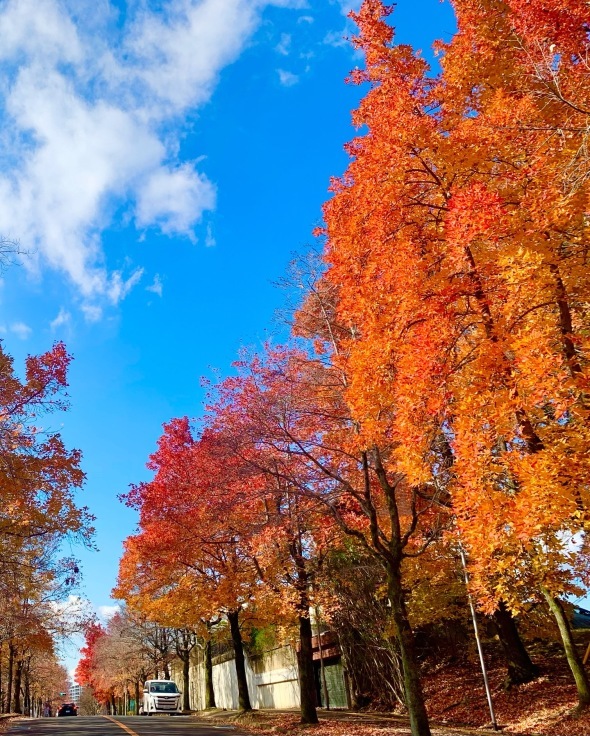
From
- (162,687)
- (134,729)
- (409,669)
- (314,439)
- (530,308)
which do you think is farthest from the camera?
(162,687)

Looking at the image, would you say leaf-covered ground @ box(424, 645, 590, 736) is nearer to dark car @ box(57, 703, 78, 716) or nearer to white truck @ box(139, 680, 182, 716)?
white truck @ box(139, 680, 182, 716)

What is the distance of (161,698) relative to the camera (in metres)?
33.0

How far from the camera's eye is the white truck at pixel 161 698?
32969 millimetres

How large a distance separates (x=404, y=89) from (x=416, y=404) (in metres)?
6.71

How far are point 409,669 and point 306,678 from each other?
698 centimetres

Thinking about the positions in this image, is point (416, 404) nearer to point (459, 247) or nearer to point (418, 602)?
point (459, 247)

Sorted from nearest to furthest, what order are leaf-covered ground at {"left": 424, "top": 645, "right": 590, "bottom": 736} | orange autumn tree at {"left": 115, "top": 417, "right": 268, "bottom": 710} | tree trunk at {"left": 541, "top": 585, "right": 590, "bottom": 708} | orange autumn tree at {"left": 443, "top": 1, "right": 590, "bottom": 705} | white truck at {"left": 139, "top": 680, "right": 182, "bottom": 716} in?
orange autumn tree at {"left": 443, "top": 1, "right": 590, "bottom": 705}
tree trunk at {"left": 541, "top": 585, "right": 590, "bottom": 708}
leaf-covered ground at {"left": 424, "top": 645, "right": 590, "bottom": 736}
orange autumn tree at {"left": 115, "top": 417, "right": 268, "bottom": 710}
white truck at {"left": 139, "top": 680, "right": 182, "bottom": 716}

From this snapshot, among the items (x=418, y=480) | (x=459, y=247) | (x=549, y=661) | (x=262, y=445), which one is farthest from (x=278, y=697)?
(x=459, y=247)

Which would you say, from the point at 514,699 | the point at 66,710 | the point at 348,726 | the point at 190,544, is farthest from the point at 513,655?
the point at 66,710

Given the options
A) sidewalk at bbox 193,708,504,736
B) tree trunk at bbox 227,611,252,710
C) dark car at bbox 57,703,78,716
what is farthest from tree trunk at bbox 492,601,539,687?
dark car at bbox 57,703,78,716

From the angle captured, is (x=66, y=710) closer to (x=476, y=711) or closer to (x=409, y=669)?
(x=476, y=711)

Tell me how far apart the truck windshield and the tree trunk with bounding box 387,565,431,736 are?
1110 inches

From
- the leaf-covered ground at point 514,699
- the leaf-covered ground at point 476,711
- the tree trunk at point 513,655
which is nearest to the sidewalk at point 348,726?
the leaf-covered ground at point 476,711

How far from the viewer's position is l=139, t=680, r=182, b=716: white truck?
33.0 m
